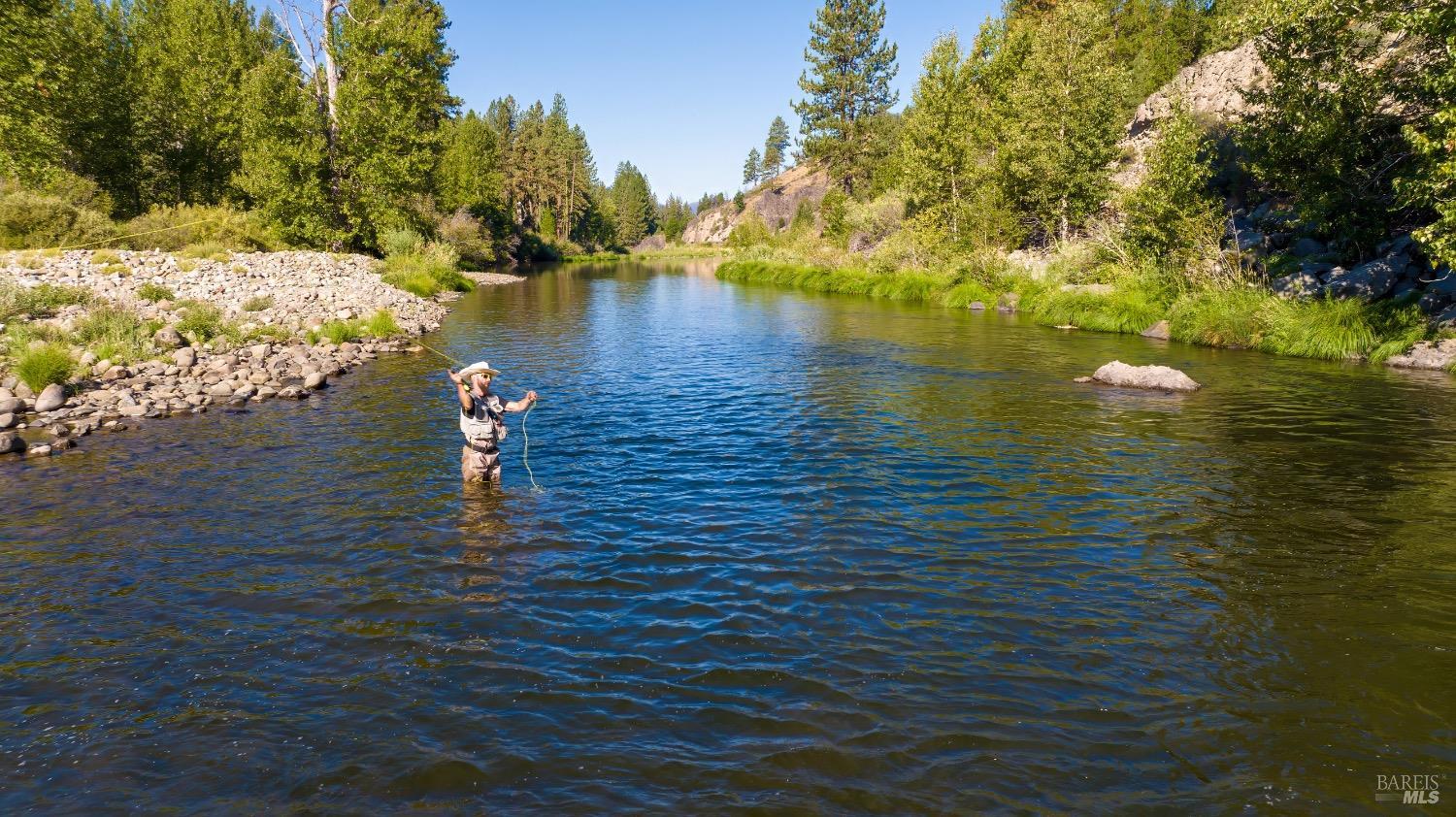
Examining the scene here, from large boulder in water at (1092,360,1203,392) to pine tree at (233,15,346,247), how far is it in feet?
147

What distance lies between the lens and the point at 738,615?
895cm

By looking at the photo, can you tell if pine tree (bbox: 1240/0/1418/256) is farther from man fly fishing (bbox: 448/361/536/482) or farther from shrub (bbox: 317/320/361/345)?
shrub (bbox: 317/320/361/345)

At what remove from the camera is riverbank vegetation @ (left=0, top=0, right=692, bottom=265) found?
36.3m


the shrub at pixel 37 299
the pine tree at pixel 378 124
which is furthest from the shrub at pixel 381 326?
the pine tree at pixel 378 124

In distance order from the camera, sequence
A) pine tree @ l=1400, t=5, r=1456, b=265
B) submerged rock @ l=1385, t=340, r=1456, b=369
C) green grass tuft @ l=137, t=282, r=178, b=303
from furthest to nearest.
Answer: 1. green grass tuft @ l=137, t=282, r=178, b=303
2. submerged rock @ l=1385, t=340, r=1456, b=369
3. pine tree @ l=1400, t=5, r=1456, b=265

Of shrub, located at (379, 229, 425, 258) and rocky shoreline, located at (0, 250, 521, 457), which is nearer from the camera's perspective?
rocky shoreline, located at (0, 250, 521, 457)

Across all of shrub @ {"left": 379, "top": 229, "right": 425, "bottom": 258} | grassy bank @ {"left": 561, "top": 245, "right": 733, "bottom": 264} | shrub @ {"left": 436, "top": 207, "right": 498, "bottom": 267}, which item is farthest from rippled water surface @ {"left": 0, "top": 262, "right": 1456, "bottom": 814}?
grassy bank @ {"left": 561, "top": 245, "right": 733, "bottom": 264}

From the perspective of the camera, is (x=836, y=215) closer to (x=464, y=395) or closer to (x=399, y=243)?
(x=399, y=243)

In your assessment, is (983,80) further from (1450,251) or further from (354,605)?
(354,605)

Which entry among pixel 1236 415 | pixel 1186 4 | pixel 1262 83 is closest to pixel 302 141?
pixel 1236 415

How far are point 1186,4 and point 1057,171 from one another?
38.1m

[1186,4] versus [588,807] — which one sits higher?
[1186,4]

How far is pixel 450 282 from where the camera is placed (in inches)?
2061

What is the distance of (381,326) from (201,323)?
20.0 ft
